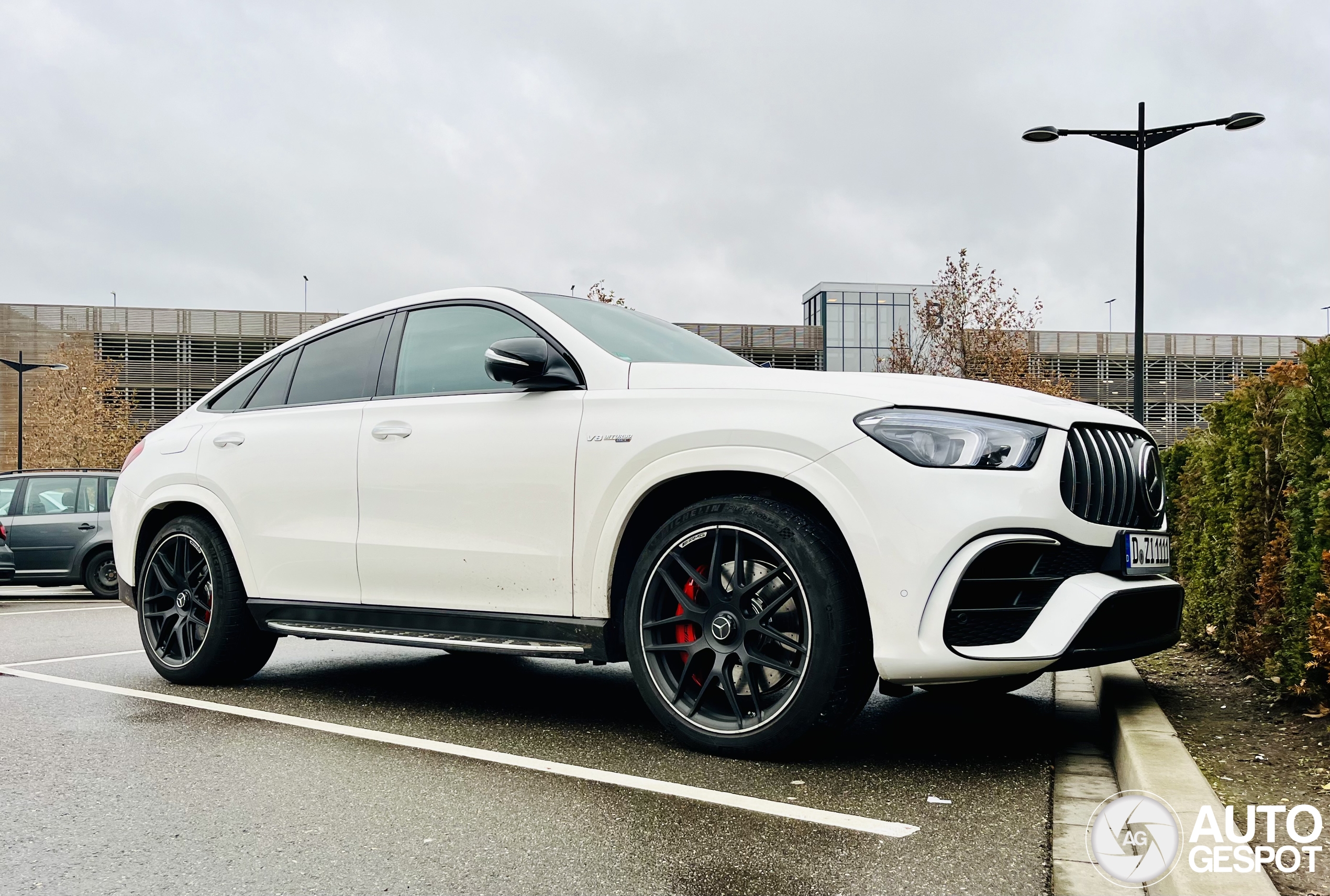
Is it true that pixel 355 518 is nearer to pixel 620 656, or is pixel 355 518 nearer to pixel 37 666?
pixel 620 656

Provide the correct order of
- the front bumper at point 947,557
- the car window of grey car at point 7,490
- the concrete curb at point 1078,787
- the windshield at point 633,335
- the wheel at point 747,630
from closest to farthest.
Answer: the concrete curb at point 1078,787, the front bumper at point 947,557, the wheel at point 747,630, the windshield at point 633,335, the car window of grey car at point 7,490

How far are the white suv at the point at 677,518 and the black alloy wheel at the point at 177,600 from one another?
0.07m

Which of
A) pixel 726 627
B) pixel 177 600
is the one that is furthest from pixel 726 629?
pixel 177 600

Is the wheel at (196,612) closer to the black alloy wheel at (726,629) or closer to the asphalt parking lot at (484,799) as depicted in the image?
the asphalt parking lot at (484,799)

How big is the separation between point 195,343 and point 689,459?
55.3 metres

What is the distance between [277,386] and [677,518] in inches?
112

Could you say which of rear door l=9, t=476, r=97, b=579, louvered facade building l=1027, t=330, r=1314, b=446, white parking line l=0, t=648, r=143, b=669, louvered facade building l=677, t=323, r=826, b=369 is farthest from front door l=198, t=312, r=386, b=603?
louvered facade building l=1027, t=330, r=1314, b=446

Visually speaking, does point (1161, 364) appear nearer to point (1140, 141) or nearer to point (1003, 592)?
point (1140, 141)

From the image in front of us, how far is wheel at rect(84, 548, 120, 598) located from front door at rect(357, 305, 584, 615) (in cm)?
1128

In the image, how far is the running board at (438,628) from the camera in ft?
15.0

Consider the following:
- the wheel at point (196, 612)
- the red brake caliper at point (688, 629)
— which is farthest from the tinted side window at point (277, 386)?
the red brake caliper at point (688, 629)

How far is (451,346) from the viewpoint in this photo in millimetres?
5363

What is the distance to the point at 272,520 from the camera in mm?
5715

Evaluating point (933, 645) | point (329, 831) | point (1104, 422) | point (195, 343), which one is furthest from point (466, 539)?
point (195, 343)
